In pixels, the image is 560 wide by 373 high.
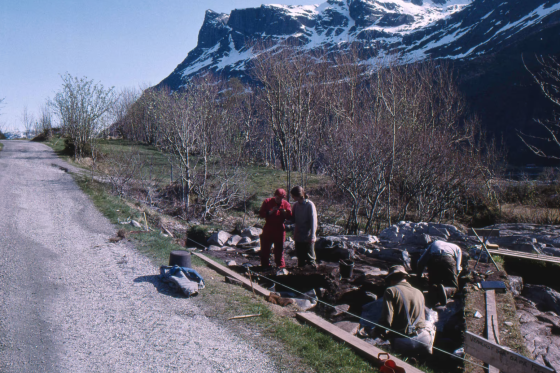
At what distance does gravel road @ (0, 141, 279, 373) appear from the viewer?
13.7 feet

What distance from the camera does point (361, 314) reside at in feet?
22.9

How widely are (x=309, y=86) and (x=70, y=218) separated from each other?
57.4 ft

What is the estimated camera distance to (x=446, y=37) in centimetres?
11288

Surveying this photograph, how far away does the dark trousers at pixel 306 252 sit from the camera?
7977mm

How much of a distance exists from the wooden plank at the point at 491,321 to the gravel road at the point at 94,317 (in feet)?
11.4

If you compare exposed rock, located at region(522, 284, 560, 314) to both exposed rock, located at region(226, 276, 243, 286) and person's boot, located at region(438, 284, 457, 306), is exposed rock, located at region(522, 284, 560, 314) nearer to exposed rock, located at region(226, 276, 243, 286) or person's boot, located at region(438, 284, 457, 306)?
person's boot, located at region(438, 284, 457, 306)

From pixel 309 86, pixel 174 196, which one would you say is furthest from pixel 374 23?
pixel 174 196

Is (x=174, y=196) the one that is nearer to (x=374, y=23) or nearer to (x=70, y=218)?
(x=70, y=218)

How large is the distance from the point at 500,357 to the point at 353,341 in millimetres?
1637

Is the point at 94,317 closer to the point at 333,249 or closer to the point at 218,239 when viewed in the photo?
the point at 333,249

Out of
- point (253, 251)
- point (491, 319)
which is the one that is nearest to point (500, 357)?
point (491, 319)

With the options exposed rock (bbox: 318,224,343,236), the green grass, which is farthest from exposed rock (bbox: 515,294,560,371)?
exposed rock (bbox: 318,224,343,236)

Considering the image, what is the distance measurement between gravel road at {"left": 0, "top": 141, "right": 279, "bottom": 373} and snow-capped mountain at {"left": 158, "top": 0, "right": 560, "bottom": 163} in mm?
15964

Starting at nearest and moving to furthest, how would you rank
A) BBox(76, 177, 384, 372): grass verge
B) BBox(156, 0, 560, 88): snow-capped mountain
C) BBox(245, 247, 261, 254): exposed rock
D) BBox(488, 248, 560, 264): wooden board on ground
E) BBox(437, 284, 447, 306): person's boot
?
BBox(76, 177, 384, 372): grass verge
BBox(437, 284, 447, 306): person's boot
BBox(488, 248, 560, 264): wooden board on ground
BBox(245, 247, 261, 254): exposed rock
BBox(156, 0, 560, 88): snow-capped mountain
